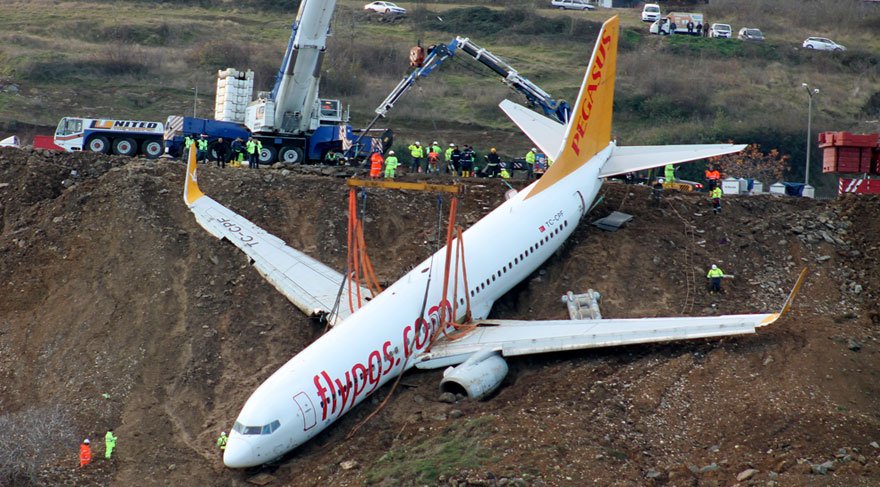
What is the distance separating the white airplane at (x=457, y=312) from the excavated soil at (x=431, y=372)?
847 mm

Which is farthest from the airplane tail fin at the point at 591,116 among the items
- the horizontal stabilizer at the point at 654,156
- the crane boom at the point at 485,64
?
the crane boom at the point at 485,64

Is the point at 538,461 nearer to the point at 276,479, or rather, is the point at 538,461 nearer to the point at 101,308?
the point at 276,479

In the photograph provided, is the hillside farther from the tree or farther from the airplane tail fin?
the airplane tail fin

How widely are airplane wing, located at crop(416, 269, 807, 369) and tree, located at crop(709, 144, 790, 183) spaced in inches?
1531

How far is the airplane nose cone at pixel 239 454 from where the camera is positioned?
28.2 metres

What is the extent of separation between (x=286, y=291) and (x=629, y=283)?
13.4 metres

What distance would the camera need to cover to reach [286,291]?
123ft

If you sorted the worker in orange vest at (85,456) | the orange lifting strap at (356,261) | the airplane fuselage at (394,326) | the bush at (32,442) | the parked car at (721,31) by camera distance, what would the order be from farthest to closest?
the parked car at (721,31)
the orange lifting strap at (356,261)
the worker in orange vest at (85,456)
the airplane fuselage at (394,326)
the bush at (32,442)

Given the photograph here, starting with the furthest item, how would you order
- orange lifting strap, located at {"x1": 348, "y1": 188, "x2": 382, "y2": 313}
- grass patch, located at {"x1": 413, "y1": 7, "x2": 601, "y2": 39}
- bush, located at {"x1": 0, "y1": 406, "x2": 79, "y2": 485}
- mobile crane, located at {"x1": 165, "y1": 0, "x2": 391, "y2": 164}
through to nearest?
grass patch, located at {"x1": 413, "y1": 7, "x2": 601, "y2": 39} → mobile crane, located at {"x1": 165, "y1": 0, "x2": 391, "y2": 164} → orange lifting strap, located at {"x1": 348, "y1": 188, "x2": 382, "y2": 313} → bush, located at {"x1": 0, "y1": 406, "x2": 79, "y2": 485}

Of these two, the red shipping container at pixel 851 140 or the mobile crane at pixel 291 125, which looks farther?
the red shipping container at pixel 851 140

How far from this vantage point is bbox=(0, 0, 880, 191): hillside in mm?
87875

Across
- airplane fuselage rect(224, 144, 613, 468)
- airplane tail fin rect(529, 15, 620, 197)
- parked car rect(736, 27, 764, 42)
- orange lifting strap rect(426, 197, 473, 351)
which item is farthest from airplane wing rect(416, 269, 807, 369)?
parked car rect(736, 27, 764, 42)

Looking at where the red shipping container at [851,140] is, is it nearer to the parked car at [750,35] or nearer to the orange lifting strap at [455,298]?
the orange lifting strap at [455,298]

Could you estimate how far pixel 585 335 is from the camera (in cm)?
3425
